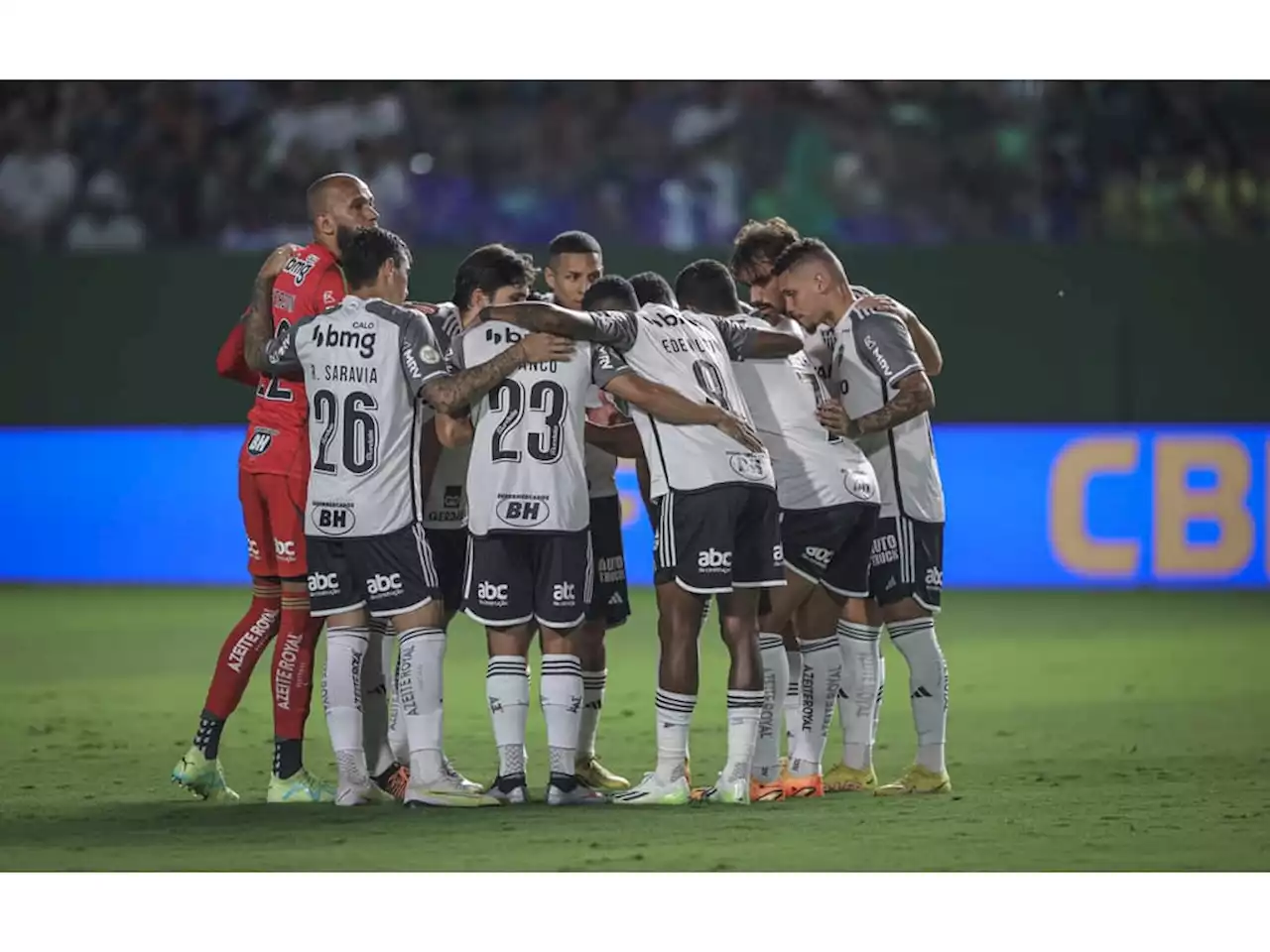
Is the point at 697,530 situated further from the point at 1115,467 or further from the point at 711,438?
the point at 1115,467

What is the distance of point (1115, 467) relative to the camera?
15508mm

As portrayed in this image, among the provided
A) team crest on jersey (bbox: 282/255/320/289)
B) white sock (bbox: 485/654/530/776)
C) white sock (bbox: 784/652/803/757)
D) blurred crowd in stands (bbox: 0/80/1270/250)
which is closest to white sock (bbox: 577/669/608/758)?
white sock (bbox: 485/654/530/776)

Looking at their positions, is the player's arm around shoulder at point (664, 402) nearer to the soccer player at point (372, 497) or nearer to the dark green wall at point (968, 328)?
the soccer player at point (372, 497)

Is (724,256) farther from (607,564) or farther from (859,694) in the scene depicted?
(859,694)

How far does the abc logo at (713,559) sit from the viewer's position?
693 centimetres

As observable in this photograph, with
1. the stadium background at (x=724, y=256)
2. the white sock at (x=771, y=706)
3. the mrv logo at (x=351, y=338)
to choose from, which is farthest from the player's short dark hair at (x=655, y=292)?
the stadium background at (x=724, y=256)

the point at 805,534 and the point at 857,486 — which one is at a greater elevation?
the point at 857,486

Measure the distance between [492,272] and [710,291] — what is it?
805 millimetres

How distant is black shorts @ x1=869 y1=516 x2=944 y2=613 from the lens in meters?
7.51

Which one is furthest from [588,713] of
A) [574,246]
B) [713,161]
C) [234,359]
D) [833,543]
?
[713,161]

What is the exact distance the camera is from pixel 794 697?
7.66 metres

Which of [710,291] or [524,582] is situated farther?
[710,291]

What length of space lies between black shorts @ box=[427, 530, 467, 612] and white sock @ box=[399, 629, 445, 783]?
60cm

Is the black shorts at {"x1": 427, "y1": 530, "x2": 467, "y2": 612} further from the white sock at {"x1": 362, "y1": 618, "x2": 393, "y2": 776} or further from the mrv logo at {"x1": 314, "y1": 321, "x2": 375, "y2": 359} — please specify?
the mrv logo at {"x1": 314, "y1": 321, "x2": 375, "y2": 359}
